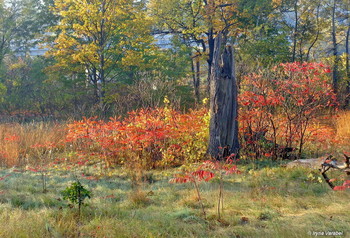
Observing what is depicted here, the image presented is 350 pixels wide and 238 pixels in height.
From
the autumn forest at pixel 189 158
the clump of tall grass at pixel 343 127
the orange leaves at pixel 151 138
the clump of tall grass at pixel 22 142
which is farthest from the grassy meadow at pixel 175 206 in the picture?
the clump of tall grass at pixel 343 127

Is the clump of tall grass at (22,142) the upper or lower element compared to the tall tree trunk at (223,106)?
lower

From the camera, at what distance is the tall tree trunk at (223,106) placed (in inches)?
266

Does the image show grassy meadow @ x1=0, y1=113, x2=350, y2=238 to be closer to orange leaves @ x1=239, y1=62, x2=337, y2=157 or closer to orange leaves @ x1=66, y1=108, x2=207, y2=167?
orange leaves @ x1=66, y1=108, x2=207, y2=167

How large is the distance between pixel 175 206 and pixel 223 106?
302cm

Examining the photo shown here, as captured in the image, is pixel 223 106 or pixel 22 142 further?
pixel 22 142

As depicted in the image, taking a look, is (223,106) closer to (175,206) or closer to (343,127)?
(175,206)

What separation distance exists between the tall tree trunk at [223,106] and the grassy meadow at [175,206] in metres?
0.61

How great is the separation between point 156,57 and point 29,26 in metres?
14.4

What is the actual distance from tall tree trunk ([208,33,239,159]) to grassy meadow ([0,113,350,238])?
61 cm

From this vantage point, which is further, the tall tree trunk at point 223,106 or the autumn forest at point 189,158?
the tall tree trunk at point 223,106

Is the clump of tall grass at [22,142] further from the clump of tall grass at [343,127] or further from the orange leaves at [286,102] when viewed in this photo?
the clump of tall grass at [343,127]

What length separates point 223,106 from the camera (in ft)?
22.1

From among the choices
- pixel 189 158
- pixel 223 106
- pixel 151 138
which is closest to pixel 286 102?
pixel 223 106

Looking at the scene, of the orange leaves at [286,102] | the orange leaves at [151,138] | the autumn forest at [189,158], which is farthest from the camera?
the orange leaves at [151,138]
